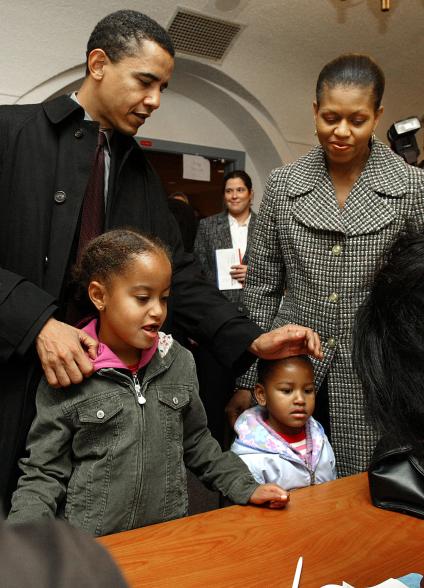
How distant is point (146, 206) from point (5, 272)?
48cm

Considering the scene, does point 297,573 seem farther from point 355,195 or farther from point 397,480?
point 355,195

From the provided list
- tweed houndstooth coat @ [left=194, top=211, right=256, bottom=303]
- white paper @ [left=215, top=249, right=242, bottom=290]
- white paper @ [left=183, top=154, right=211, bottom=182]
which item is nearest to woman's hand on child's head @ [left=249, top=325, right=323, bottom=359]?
white paper @ [left=215, top=249, right=242, bottom=290]

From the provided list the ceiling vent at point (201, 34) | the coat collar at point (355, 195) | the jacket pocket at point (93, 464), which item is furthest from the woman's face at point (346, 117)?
the ceiling vent at point (201, 34)

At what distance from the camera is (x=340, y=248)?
68.4 inches

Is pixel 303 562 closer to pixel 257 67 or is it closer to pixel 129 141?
pixel 129 141

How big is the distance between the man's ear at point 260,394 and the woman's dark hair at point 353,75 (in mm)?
882

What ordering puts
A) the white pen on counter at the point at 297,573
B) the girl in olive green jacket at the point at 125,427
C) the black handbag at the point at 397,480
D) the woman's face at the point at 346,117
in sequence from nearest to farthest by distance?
the white pen on counter at the point at 297,573 < the black handbag at the point at 397,480 < the girl in olive green jacket at the point at 125,427 < the woman's face at the point at 346,117

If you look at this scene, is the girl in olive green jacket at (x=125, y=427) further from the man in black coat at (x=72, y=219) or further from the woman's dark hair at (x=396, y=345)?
the woman's dark hair at (x=396, y=345)

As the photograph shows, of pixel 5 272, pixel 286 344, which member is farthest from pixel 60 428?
pixel 286 344

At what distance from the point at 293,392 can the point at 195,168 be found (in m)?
4.37

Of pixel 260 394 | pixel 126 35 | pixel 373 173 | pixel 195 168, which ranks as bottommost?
pixel 260 394

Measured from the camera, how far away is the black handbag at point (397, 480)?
1199 mm

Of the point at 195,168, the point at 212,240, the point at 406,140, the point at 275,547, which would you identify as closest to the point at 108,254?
the point at 275,547

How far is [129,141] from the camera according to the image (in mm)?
1720
